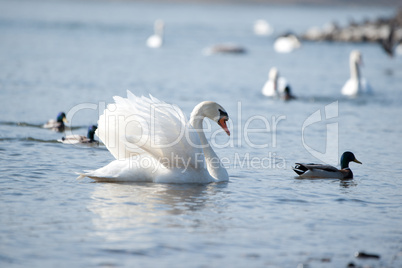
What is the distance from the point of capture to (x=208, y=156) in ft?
32.9

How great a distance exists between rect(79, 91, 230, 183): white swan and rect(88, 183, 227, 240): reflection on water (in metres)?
0.16

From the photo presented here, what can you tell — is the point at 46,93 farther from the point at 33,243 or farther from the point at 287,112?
the point at 33,243

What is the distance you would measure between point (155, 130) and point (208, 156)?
3.64ft

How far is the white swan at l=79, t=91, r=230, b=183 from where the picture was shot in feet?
30.4

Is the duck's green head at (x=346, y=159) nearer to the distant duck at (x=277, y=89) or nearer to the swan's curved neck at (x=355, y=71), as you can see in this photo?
the distant duck at (x=277, y=89)

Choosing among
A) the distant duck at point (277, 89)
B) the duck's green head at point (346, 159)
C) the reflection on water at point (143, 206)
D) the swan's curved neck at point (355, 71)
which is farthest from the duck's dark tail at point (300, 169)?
the swan's curved neck at point (355, 71)

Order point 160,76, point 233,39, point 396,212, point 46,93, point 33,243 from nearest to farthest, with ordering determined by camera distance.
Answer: point 33,243, point 396,212, point 46,93, point 160,76, point 233,39

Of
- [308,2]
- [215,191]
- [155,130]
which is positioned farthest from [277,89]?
[308,2]

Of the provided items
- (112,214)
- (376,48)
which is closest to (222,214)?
(112,214)

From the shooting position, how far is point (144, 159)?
9578 millimetres

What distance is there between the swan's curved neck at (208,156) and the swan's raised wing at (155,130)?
0.49 meters

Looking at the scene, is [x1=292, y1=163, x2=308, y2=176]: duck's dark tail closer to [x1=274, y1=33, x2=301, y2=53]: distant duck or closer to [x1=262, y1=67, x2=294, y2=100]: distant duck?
[x1=262, y1=67, x2=294, y2=100]: distant duck

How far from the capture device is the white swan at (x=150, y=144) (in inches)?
365

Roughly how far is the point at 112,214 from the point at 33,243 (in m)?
1.31
